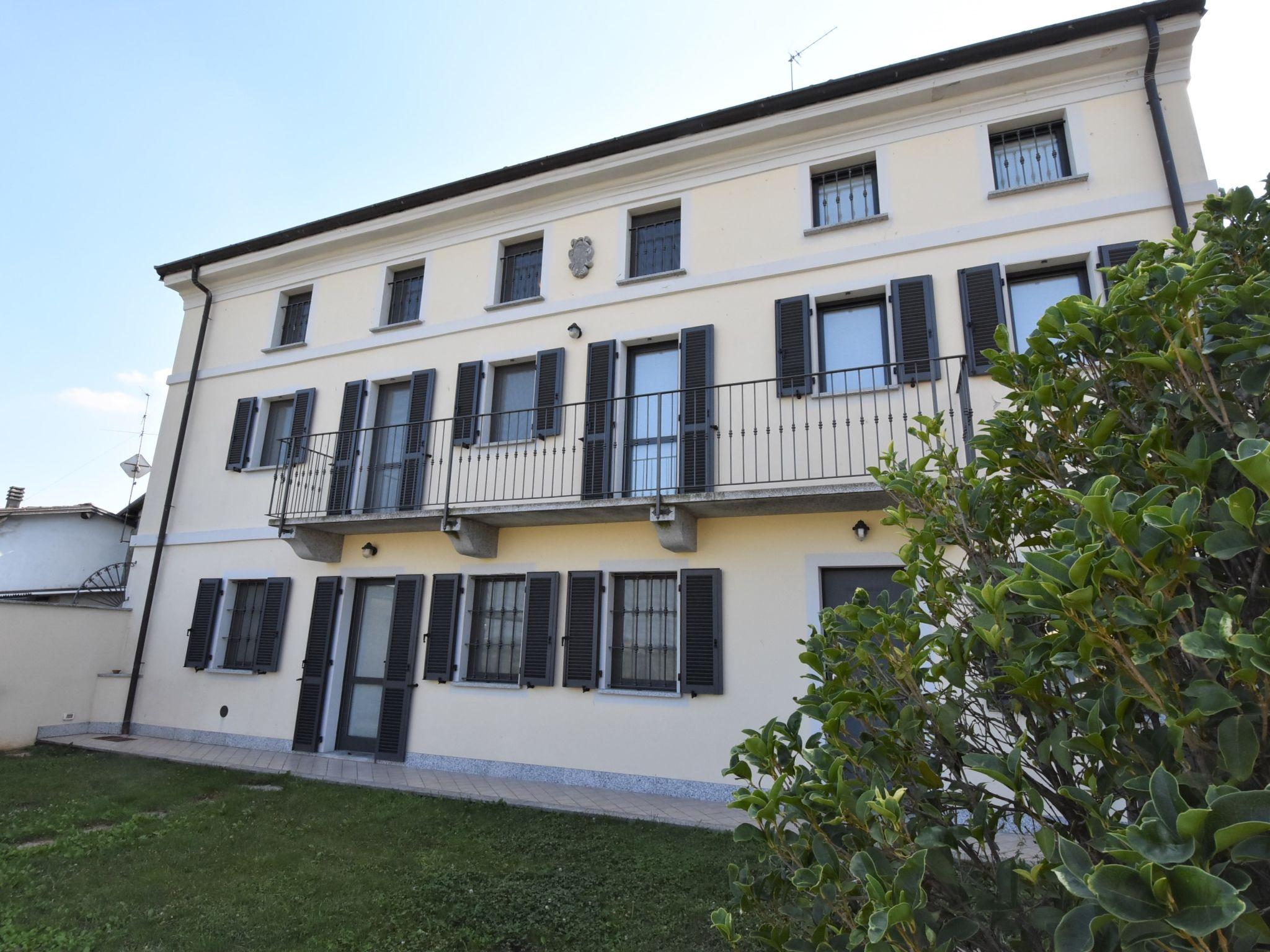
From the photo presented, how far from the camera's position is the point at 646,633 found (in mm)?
8367

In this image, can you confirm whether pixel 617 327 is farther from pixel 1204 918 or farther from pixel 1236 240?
pixel 1204 918

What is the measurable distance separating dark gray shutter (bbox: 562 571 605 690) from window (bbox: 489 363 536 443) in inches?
97.1

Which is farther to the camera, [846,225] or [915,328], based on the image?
[846,225]

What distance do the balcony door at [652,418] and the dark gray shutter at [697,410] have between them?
0.42 feet

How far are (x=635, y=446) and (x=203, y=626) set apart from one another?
7835 mm

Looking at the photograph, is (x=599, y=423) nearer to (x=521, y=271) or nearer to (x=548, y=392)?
(x=548, y=392)

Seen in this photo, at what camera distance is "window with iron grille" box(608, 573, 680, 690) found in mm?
8148

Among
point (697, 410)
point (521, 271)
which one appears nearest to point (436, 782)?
point (697, 410)

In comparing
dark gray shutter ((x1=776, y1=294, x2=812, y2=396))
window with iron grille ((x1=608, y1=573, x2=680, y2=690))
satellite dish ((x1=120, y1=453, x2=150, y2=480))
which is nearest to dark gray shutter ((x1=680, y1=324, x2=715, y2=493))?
dark gray shutter ((x1=776, y1=294, x2=812, y2=396))

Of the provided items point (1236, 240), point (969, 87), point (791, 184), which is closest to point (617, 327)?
point (791, 184)

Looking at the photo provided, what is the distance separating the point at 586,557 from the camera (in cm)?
869

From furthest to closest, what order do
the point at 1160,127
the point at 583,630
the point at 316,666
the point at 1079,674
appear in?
the point at 316,666 → the point at 583,630 → the point at 1160,127 → the point at 1079,674

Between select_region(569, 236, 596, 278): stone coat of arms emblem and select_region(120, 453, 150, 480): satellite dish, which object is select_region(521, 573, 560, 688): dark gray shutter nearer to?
select_region(569, 236, 596, 278): stone coat of arms emblem

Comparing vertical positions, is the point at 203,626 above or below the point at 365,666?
above
